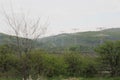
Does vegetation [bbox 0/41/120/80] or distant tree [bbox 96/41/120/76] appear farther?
distant tree [bbox 96/41/120/76]

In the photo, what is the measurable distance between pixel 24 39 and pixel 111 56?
23496 millimetres

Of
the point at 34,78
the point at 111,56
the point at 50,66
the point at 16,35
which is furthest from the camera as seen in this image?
the point at 111,56

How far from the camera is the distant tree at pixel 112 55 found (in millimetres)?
36219

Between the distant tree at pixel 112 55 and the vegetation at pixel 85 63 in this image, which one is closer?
the vegetation at pixel 85 63

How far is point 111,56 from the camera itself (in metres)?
36.2

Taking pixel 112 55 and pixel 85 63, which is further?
pixel 85 63

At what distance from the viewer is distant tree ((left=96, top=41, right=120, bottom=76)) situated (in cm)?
3622

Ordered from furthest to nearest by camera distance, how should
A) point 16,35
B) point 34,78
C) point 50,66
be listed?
point 50,66 < point 34,78 < point 16,35

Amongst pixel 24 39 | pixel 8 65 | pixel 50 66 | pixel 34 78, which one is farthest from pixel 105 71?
pixel 24 39

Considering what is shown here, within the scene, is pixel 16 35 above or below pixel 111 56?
above

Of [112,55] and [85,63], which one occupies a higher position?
[112,55]

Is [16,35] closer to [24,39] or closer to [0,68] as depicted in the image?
[24,39]

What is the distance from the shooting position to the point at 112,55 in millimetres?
36219

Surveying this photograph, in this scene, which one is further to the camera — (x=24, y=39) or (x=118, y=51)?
(x=118, y=51)
